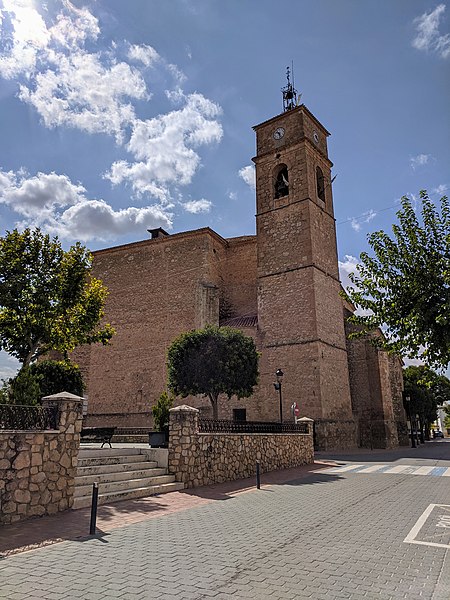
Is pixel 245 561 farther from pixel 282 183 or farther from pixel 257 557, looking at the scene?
pixel 282 183

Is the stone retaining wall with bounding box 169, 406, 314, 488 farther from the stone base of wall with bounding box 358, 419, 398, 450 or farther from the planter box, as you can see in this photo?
the stone base of wall with bounding box 358, 419, 398, 450

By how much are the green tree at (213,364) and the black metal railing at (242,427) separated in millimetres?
3414

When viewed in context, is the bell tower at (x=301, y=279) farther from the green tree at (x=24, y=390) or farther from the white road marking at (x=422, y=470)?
the green tree at (x=24, y=390)

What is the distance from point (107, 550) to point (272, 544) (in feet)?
6.43

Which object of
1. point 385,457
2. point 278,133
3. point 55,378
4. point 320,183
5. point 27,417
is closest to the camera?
point 27,417

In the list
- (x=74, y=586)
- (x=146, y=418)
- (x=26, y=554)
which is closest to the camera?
(x=74, y=586)

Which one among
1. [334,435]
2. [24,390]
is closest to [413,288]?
[24,390]

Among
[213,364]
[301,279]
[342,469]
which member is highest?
[301,279]

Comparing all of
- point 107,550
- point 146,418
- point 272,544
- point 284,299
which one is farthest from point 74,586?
point 146,418

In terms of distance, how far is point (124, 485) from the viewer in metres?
8.38

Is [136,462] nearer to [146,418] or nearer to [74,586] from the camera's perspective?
[74,586]

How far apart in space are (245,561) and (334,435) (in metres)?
19.1

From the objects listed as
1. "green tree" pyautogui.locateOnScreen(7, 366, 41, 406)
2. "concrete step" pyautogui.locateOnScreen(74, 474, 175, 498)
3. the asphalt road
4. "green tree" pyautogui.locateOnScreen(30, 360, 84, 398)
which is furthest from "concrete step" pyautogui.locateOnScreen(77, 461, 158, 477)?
"green tree" pyautogui.locateOnScreen(30, 360, 84, 398)

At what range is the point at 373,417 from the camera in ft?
83.1
